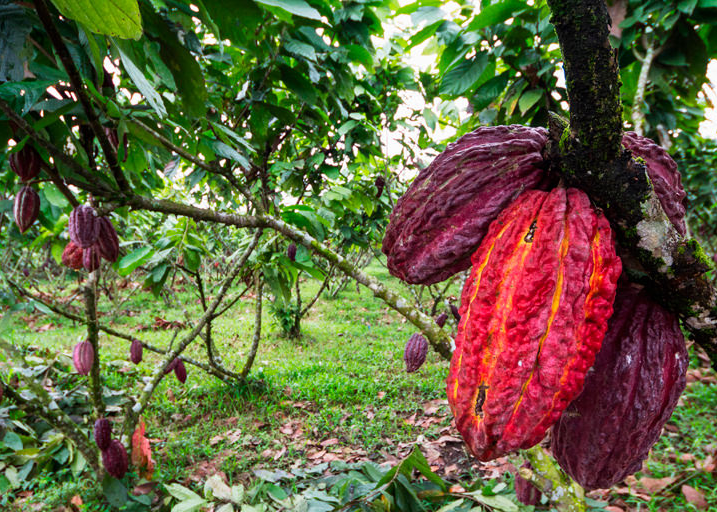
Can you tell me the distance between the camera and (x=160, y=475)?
8.22 feet

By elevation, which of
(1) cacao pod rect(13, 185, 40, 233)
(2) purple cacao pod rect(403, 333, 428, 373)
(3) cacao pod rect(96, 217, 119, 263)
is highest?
(1) cacao pod rect(13, 185, 40, 233)

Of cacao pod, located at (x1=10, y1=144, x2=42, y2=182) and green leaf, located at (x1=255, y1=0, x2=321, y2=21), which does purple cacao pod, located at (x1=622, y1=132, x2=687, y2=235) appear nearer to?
green leaf, located at (x1=255, y1=0, x2=321, y2=21)

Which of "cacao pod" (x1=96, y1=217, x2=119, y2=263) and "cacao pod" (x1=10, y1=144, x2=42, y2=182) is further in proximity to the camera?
"cacao pod" (x1=96, y1=217, x2=119, y2=263)

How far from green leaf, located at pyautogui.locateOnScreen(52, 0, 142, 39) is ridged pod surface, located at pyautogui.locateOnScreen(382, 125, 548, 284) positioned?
38 cm

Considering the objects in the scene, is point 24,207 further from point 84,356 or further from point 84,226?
point 84,356

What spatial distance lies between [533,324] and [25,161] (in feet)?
4.52

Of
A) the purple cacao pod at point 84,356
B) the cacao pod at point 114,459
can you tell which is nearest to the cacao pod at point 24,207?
the purple cacao pod at point 84,356

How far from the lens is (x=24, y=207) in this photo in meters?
1.41

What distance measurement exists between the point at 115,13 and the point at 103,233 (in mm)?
1170

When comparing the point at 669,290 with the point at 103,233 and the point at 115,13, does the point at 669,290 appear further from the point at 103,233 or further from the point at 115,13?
the point at 103,233

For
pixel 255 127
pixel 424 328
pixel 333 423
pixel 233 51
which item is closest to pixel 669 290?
pixel 424 328

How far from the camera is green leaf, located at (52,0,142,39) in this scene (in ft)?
1.37

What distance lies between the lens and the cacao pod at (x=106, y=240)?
1.40m

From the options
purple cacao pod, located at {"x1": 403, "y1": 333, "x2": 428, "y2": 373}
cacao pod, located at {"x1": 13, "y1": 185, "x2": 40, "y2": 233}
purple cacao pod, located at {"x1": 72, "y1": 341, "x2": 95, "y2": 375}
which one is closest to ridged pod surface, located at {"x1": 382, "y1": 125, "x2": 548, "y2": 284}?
cacao pod, located at {"x1": 13, "y1": 185, "x2": 40, "y2": 233}
